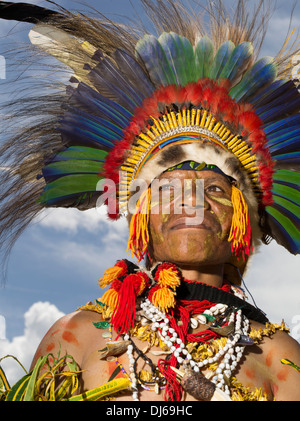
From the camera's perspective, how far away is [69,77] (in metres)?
3.94

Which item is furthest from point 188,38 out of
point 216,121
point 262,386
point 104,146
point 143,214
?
point 262,386

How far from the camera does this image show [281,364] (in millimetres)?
3238

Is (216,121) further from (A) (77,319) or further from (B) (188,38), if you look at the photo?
(A) (77,319)

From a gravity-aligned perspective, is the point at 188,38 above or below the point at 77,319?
above

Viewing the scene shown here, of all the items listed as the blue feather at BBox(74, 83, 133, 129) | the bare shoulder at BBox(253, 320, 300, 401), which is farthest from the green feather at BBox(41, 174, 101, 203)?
the bare shoulder at BBox(253, 320, 300, 401)

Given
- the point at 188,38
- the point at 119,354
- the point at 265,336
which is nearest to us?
the point at 119,354

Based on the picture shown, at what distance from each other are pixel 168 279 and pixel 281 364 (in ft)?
2.89

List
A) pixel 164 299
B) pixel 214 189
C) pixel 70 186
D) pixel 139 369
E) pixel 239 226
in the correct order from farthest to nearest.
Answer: pixel 70 186 < pixel 214 189 < pixel 239 226 < pixel 164 299 < pixel 139 369

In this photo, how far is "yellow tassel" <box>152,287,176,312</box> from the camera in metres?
3.05

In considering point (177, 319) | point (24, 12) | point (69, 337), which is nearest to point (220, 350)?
point (177, 319)

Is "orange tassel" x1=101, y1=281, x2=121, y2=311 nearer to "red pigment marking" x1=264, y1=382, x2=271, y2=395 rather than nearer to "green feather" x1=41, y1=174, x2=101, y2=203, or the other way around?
"green feather" x1=41, y1=174, x2=101, y2=203

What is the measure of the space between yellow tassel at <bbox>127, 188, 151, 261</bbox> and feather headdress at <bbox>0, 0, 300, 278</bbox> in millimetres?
161

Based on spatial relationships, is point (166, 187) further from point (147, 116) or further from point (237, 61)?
point (237, 61)

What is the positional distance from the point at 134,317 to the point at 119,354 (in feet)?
0.73
